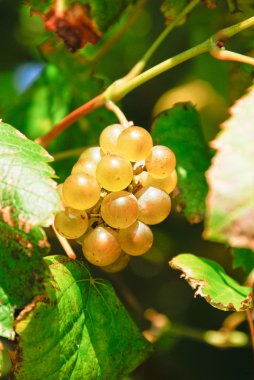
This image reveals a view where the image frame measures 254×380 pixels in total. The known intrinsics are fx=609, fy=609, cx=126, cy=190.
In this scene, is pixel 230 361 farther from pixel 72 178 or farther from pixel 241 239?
pixel 241 239

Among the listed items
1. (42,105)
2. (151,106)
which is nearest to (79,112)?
(42,105)

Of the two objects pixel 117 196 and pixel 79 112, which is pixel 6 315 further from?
pixel 79 112

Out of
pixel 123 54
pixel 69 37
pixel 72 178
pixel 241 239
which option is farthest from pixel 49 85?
pixel 241 239

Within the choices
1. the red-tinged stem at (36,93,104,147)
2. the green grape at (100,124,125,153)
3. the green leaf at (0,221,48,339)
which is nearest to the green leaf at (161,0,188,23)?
the red-tinged stem at (36,93,104,147)

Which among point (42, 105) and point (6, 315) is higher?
point (6, 315)

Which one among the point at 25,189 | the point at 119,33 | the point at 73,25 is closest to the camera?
the point at 25,189

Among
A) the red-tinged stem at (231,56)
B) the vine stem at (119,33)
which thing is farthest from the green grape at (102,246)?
the vine stem at (119,33)

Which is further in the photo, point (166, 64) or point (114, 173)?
point (166, 64)
